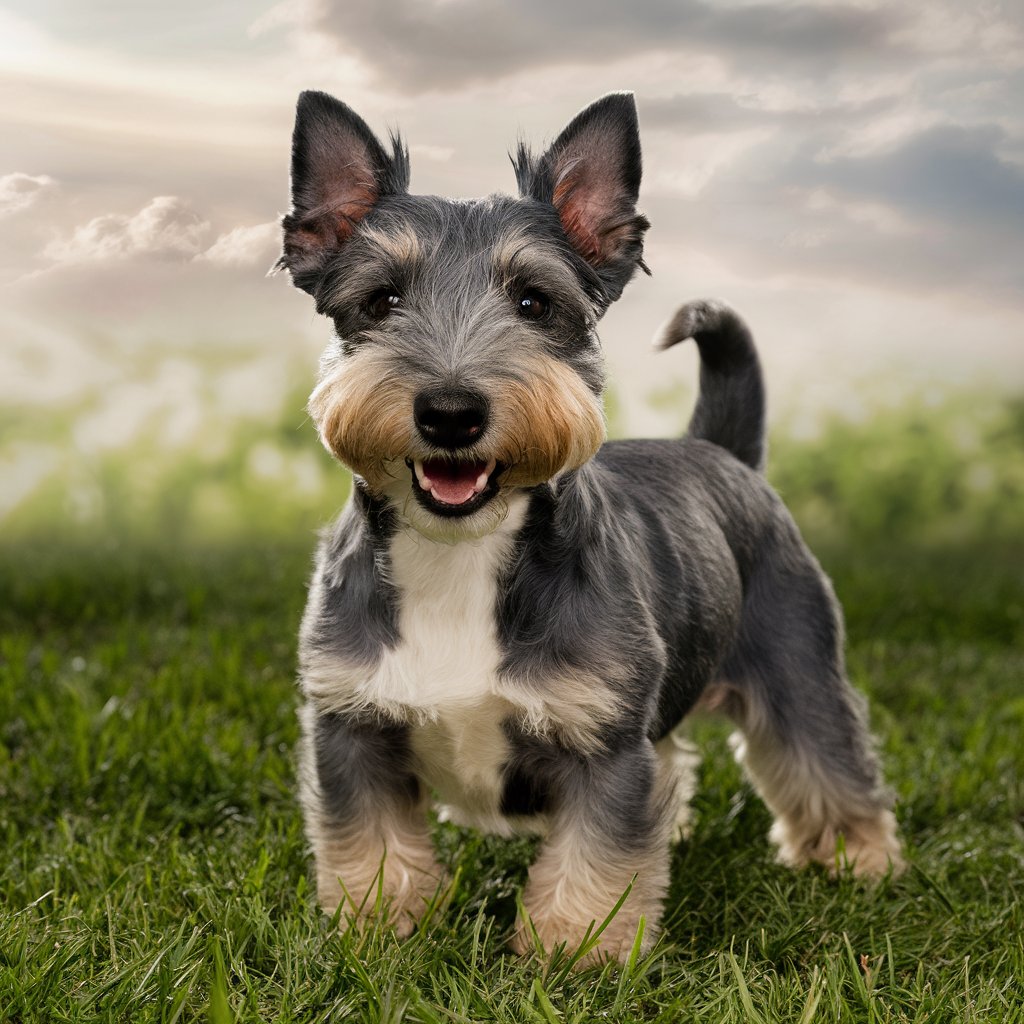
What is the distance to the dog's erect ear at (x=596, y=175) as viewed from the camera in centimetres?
359

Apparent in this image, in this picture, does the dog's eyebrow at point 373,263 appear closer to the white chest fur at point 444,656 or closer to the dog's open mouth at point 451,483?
the dog's open mouth at point 451,483

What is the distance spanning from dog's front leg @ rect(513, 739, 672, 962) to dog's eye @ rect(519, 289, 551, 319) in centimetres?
121

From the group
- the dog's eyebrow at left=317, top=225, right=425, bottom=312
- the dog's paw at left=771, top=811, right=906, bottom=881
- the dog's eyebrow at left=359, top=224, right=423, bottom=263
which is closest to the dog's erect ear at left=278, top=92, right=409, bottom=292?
the dog's eyebrow at left=317, top=225, right=425, bottom=312

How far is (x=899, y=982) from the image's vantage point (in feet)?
11.7

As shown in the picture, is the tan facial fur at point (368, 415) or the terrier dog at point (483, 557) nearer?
the tan facial fur at point (368, 415)

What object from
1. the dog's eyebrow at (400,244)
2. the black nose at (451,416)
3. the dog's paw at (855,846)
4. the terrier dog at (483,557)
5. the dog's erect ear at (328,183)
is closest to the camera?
the black nose at (451,416)

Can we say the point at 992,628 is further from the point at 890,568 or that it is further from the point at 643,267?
the point at 643,267

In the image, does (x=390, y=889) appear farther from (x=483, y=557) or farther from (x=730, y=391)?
(x=730, y=391)

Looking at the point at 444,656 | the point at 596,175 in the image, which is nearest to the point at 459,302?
the point at 596,175

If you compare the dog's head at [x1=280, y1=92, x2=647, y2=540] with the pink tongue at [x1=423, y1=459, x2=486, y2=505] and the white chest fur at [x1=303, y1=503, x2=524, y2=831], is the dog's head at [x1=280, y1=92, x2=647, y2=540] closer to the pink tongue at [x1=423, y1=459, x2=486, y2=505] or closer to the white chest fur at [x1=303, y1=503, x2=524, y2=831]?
the pink tongue at [x1=423, y1=459, x2=486, y2=505]

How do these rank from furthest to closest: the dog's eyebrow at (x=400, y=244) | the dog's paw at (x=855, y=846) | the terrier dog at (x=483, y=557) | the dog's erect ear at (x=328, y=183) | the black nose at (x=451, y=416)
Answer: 1. the dog's paw at (x=855, y=846)
2. the dog's erect ear at (x=328, y=183)
3. the dog's eyebrow at (x=400, y=244)
4. the terrier dog at (x=483, y=557)
5. the black nose at (x=451, y=416)

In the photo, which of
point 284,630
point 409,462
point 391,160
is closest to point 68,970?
point 409,462

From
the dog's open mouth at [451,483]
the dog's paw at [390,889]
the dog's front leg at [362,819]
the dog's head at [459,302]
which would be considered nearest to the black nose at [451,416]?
the dog's head at [459,302]

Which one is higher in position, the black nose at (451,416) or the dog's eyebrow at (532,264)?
the dog's eyebrow at (532,264)
